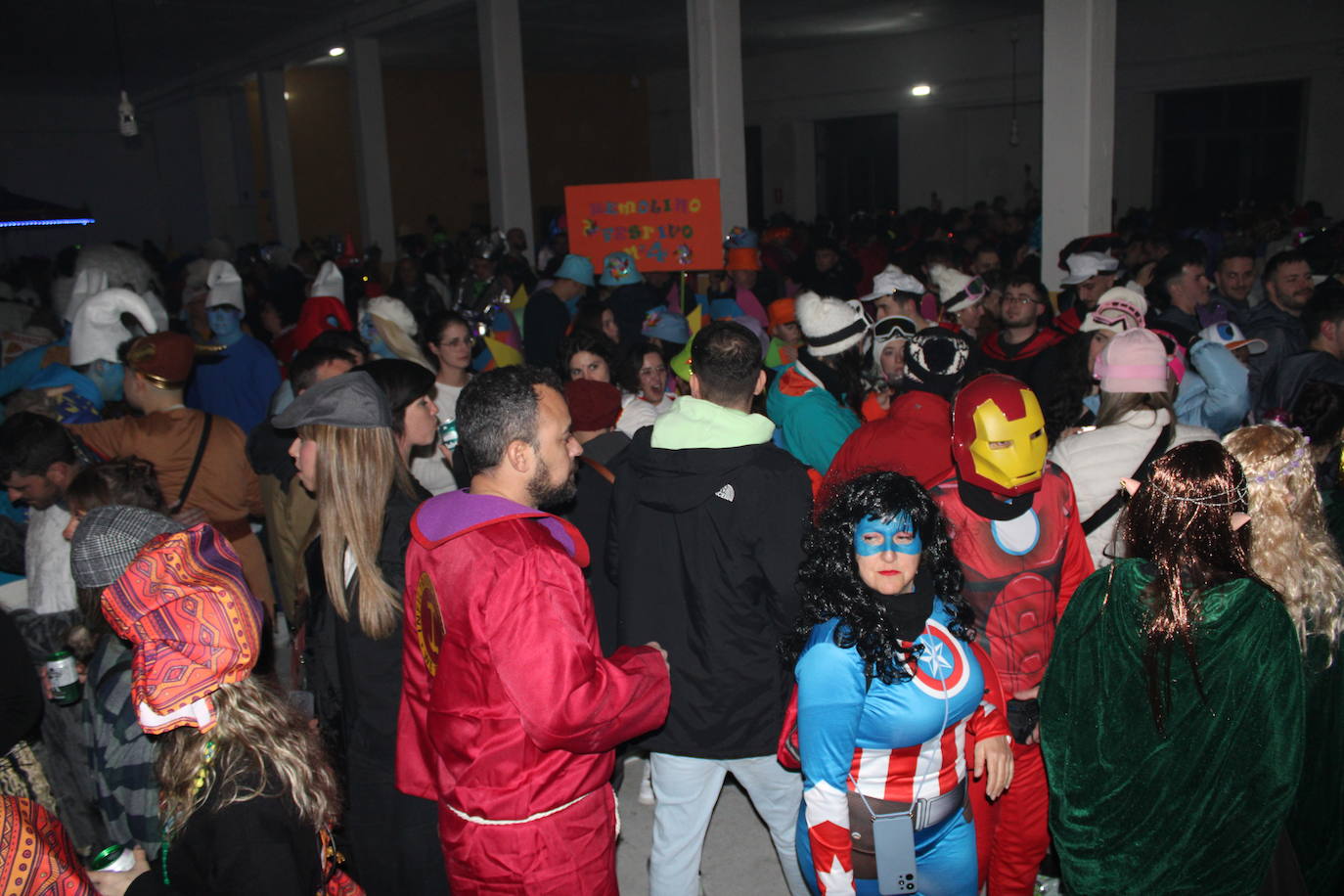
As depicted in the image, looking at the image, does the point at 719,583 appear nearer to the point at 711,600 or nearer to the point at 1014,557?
the point at 711,600

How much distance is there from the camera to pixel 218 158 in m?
21.4

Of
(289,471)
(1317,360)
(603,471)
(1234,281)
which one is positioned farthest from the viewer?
(1234,281)

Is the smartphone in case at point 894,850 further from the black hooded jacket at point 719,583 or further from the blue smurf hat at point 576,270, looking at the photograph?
the blue smurf hat at point 576,270

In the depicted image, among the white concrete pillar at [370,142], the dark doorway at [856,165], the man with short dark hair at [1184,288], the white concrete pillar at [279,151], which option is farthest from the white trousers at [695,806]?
the dark doorway at [856,165]

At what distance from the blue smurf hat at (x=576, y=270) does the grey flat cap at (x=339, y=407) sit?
478 cm

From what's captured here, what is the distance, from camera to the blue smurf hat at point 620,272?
298 inches

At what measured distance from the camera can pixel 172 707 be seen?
1.84 metres

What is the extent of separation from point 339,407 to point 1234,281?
5.73 meters

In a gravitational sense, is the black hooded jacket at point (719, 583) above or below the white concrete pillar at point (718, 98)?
below

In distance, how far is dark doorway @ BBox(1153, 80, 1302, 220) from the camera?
16078mm

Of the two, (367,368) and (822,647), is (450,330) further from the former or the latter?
(822,647)

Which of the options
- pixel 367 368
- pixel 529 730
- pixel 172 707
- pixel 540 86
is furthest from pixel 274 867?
pixel 540 86

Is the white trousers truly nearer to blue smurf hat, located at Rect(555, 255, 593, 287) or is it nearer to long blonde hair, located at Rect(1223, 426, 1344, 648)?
long blonde hair, located at Rect(1223, 426, 1344, 648)

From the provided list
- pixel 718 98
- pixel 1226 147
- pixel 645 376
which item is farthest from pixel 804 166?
pixel 645 376
